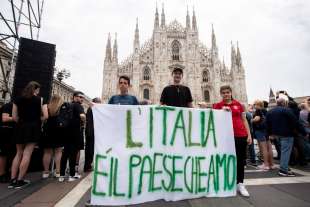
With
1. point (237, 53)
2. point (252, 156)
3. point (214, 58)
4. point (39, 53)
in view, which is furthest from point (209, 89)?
point (39, 53)

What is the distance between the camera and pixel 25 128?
3.45 meters

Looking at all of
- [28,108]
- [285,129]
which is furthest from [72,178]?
[285,129]

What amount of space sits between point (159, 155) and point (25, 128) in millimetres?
2438

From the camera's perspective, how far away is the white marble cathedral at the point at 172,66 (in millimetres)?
32469

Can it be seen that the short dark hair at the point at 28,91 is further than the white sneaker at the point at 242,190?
Yes

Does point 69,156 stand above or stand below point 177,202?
above

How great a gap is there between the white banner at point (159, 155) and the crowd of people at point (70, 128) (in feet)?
1.56

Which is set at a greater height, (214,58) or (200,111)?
(214,58)

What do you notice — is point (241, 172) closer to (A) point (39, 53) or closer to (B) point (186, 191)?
(B) point (186, 191)

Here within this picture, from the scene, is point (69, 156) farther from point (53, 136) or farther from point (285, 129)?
point (285, 129)

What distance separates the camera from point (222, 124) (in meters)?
3.04

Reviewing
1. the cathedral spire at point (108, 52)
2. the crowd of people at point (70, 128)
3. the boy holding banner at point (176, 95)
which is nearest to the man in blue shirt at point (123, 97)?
the crowd of people at point (70, 128)

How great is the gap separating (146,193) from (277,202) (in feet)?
5.67

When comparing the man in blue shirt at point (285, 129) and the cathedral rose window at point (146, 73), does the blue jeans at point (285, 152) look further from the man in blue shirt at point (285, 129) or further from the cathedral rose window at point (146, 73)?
the cathedral rose window at point (146, 73)
